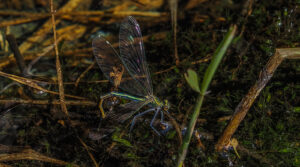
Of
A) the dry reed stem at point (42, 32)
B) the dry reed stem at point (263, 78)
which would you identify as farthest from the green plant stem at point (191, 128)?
the dry reed stem at point (42, 32)

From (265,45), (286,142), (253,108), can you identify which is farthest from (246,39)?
(286,142)

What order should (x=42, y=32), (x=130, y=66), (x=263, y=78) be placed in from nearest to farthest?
1. (x=263, y=78)
2. (x=130, y=66)
3. (x=42, y=32)

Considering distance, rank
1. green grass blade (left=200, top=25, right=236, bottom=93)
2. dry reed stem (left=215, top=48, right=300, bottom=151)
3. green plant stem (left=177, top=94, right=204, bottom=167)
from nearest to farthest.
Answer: green grass blade (left=200, top=25, right=236, bottom=93)
green plant stem (left=177, top=94, right=204, bottom=167)
dry reed stem (left=215, top=48, right=300, bottom=151)

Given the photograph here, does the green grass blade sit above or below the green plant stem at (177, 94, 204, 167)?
above

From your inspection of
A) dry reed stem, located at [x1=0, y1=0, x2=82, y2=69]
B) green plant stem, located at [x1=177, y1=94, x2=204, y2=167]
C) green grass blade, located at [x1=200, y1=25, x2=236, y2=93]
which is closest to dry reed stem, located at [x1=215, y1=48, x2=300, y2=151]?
green plant stem, located at [x1=177, y1=94, x2=204, y2=167]

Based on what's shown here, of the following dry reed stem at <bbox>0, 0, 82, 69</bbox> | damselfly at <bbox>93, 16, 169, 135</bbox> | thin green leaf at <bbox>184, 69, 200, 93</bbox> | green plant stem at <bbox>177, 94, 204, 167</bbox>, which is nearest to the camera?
thin green leaf at <bbox>184, 69, 200, 93</bbox>

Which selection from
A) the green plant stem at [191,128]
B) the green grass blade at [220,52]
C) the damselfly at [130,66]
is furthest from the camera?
the damselfly at [130,66]

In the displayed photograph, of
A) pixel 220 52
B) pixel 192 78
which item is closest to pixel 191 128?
pixel 192 78

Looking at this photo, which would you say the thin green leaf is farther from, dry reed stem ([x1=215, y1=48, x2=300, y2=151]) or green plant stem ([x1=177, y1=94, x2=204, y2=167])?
dry reed stem ([x1=215, y1=48, x2=300, y2=151])

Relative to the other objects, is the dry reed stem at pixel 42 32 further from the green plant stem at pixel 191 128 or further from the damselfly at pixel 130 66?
the green plant stem at pixel 191 128

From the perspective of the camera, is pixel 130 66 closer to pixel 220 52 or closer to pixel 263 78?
pixel 263 78
